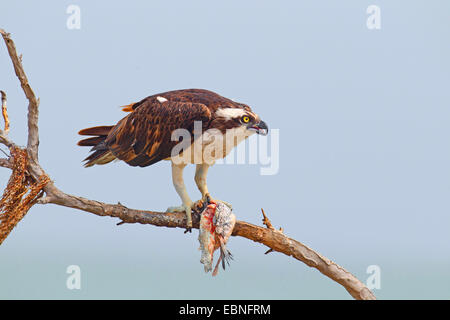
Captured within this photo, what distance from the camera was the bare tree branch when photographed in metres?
4.06

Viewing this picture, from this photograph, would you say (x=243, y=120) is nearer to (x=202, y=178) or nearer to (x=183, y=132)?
(x=183, y=132)

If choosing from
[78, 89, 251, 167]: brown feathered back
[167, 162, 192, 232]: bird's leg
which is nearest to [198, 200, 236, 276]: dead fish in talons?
[167, 162, 192, 232]: bird's leg

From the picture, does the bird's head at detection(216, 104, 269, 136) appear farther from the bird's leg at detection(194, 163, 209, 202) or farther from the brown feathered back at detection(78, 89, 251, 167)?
the bird's leg at detection(194, 163, 209, 202)

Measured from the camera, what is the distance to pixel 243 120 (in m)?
4.20

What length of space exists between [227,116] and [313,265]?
107cm

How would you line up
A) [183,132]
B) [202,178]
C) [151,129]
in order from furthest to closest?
1. [202,178]
2. [151,129]
3. [183,132]

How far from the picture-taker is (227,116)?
4148 millimetres

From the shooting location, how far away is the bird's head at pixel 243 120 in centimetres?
415

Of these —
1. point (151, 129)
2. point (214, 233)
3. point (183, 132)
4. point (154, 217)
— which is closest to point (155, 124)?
point (151, 129)

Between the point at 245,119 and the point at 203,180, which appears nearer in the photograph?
the point at 245,119

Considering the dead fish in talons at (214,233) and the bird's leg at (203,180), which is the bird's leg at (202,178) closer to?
the bird's leg at (203,180)

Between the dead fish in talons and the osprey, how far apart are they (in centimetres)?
9

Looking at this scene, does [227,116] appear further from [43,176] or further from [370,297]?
[370,297]

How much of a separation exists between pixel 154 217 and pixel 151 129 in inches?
20.0
